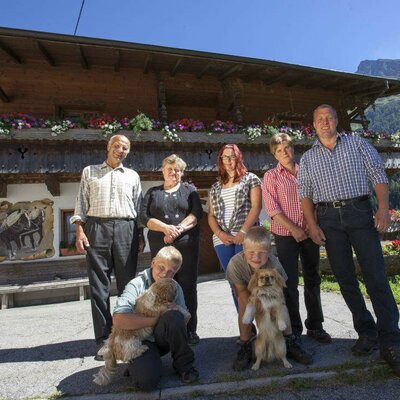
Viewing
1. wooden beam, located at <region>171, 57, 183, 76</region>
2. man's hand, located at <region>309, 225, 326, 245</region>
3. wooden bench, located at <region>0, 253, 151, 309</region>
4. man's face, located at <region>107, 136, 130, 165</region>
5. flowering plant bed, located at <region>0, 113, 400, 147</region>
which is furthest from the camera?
wooden beam, located at <region>171, 57, 183, 76</region>

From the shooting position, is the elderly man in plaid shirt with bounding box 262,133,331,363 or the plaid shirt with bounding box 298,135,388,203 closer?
the plaid shirt with bounding box 298,135,388,203

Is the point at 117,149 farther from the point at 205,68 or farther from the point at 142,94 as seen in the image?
the point at 142,94

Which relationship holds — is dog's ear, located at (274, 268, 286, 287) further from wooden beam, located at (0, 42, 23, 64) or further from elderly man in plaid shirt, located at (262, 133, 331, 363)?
wooden beam, located at (0, 42, 23, 64)

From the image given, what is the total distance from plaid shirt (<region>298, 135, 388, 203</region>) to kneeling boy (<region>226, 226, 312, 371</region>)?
0.75m

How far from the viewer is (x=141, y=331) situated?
2.69 m

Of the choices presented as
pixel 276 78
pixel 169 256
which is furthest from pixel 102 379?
pixel 276 78

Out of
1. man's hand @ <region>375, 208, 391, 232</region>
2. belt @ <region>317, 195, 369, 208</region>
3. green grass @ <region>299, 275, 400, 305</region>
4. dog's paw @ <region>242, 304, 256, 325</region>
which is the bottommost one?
green grass @ <region>299, 275, 400, 305</region>

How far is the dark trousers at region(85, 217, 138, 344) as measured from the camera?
3.45m

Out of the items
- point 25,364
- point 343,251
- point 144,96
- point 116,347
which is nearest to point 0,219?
point 144,96

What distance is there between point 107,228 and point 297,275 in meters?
2.10

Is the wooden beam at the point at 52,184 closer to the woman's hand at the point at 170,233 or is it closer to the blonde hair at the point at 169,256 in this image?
the woman's hand at the point at 170,233

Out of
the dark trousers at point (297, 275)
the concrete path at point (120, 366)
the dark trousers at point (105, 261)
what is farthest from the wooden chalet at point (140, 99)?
the dark trousers at point (297, 275)

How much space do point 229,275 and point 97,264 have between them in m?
1.45

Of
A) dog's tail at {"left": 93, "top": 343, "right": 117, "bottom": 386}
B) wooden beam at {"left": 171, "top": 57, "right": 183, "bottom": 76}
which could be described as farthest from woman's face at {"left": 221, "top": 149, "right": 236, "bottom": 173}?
wooden beam at {"left": 171, "top": 57, "right": 183, "bottom": 76}
